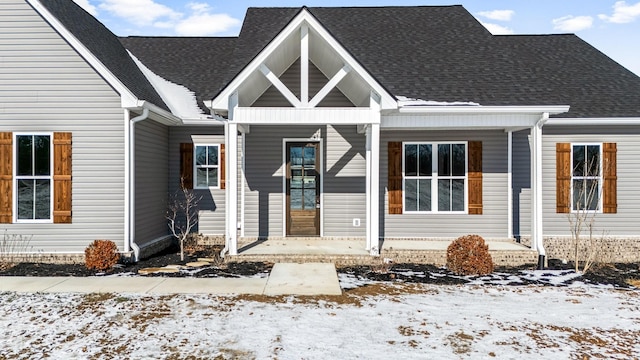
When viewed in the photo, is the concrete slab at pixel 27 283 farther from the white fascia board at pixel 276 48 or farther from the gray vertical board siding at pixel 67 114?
the white fascia board at pixel 276 48

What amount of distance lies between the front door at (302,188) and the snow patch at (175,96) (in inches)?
104

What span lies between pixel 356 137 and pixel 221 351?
22.6 feet

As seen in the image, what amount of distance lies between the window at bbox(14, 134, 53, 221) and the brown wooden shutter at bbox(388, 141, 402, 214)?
7.49 metres

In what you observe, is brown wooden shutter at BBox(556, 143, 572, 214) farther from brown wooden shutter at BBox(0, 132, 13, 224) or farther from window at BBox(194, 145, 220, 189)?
brown wooden shutter at BBox(0, 132, 13, 224)

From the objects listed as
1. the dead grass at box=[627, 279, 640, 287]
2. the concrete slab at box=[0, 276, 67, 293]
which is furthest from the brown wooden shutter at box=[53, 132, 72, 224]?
the dead grass at box=[627, 279, 640, 287]

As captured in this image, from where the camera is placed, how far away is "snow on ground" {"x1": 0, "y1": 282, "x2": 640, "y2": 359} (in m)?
4.33

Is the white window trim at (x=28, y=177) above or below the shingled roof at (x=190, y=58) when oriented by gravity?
below

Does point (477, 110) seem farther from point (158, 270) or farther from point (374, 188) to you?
point (158, 270)

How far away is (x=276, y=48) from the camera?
780 cm

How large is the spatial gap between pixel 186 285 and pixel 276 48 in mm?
4677

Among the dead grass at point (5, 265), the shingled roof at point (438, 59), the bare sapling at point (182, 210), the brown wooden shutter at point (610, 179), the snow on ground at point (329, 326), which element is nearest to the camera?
the snow on ground at point (329, 326)

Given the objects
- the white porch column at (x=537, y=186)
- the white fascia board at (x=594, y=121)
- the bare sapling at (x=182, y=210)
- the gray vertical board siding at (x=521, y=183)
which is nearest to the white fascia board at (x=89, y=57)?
the bare sapling at (x=182, y=210)

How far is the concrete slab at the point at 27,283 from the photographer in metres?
6.34

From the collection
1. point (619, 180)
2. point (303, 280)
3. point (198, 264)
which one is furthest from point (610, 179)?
point (198, 264)
